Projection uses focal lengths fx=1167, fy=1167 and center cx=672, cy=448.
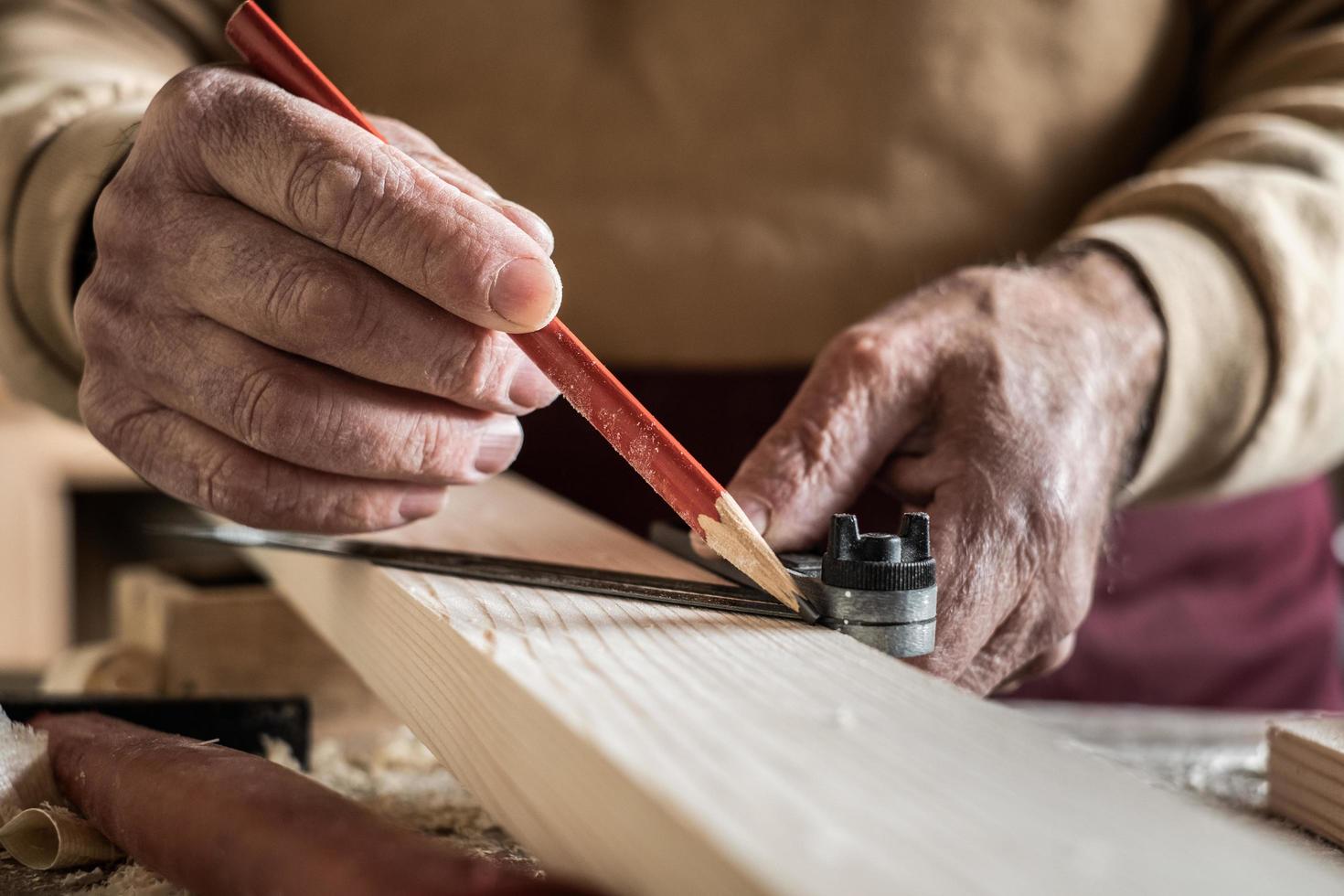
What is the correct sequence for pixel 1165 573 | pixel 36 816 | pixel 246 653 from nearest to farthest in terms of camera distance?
pixel 36 816
pixel 246 653
pixel 1165 573

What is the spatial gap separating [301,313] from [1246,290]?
99cm

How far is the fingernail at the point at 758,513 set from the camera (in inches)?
37.8

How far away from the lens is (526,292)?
0.83m

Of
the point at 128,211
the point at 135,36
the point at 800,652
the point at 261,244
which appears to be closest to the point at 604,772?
the point at 800,652

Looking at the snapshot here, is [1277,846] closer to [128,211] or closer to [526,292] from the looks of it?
[526,292]

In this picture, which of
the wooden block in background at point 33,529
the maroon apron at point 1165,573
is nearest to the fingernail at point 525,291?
the maroon apron at point 1165,573

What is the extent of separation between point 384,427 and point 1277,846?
2.27 ft

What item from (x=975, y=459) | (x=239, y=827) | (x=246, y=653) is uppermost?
(x=975, y=459)

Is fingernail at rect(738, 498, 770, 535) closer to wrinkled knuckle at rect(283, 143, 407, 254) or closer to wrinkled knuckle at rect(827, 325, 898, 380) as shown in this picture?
wrinkled knuckle at rect(827, 325, 898, 380)

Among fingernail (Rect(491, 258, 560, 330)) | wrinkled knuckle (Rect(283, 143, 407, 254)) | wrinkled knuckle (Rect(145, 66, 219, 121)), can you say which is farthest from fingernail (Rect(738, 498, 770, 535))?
wrinkled knuckle (Rect(145, 66, 219, 121))

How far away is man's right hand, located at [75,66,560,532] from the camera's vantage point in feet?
2.74

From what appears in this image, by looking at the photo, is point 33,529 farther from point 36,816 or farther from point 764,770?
point 764,770

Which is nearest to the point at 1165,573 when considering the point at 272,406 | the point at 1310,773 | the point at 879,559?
the point at 1310,773

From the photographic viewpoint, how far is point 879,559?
80 cm
